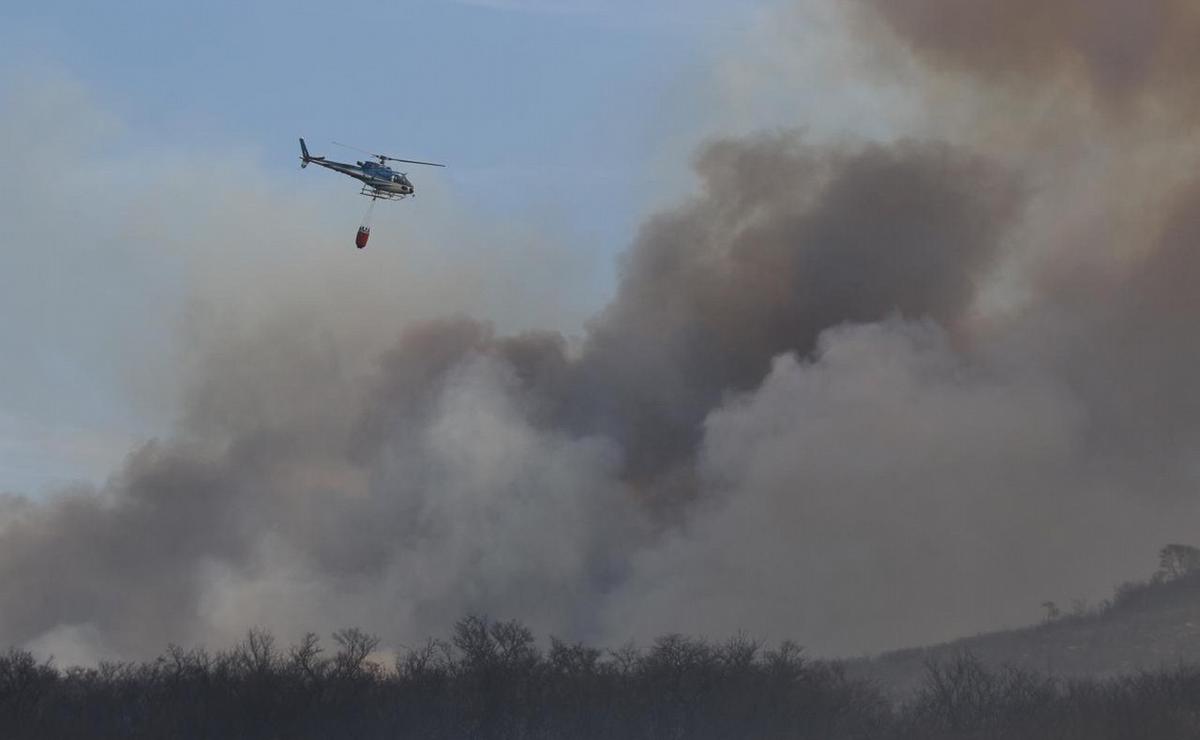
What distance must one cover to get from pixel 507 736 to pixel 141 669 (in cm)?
4722

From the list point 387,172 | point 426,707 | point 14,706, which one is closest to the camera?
point 14,706

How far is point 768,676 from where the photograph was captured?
140 meters

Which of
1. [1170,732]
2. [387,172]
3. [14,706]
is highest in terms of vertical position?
[387,172]

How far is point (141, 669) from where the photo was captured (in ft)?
478

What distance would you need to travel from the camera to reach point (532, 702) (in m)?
125

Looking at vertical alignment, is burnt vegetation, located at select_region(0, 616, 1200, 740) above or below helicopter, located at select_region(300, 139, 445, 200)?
below

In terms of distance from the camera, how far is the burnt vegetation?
395 feet

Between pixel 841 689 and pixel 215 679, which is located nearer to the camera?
pixel 215 679

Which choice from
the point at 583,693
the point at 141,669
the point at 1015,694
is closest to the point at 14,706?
the point at 141,669

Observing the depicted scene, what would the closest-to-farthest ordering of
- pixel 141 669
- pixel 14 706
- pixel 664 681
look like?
pixel 14 706 < pixel 664 681 < pixel 141 669

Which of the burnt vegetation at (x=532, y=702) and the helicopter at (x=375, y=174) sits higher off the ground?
the helicopter at (x=375, y=174)

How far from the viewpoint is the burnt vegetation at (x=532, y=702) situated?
120 m

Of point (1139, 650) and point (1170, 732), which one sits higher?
point (1139, 650)

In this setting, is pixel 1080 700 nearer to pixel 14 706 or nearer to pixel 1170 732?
pixel 1170 732
